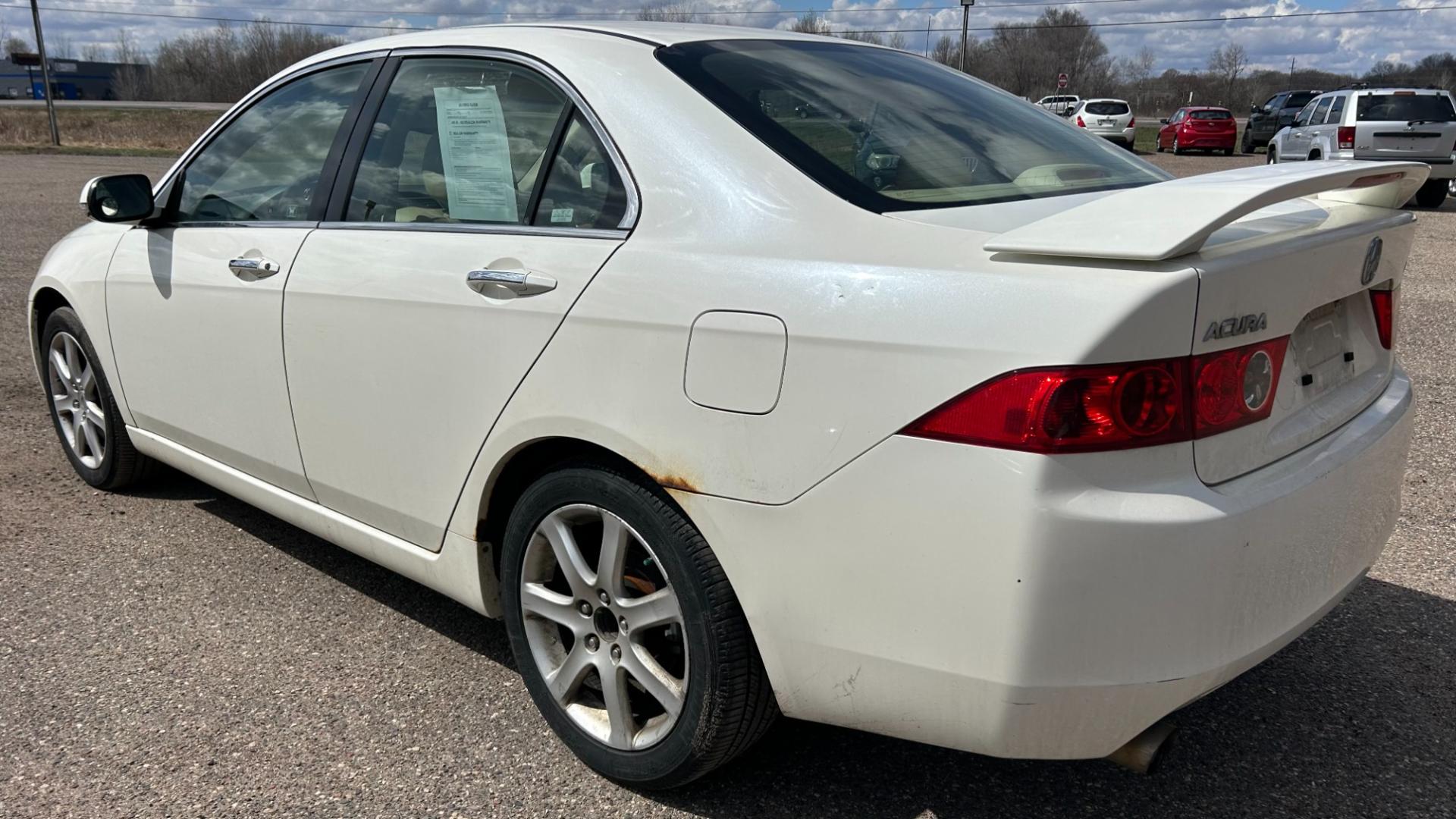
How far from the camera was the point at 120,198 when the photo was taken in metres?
3.61

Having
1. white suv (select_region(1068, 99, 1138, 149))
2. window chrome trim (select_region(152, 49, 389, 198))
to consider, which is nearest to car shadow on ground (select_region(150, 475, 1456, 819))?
window chrome trim (select_region(152, 49, 389, 198))

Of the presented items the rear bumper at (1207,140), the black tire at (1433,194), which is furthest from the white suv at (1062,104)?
the black tire at (1433,194)

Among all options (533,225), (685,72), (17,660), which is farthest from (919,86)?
(17,660)

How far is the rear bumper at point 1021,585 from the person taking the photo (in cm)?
176

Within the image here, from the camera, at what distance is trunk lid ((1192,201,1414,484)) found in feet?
6.03

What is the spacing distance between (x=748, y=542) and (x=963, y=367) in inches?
21.6

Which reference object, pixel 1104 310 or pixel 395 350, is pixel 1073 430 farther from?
pixel 395 350

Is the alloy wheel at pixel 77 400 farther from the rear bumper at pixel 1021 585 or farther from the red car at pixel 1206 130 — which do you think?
the red car at pixel 1206 130

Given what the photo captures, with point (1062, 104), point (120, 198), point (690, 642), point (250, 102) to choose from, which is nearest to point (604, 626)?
point (690, 642)

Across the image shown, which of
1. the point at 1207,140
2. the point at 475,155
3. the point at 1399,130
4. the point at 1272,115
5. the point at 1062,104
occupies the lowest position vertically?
the point at 1207,140

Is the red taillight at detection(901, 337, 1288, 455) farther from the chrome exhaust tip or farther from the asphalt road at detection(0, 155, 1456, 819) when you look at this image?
the chrome exhaust tip

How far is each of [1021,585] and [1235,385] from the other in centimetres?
54

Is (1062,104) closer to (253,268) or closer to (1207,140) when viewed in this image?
(1207,140)

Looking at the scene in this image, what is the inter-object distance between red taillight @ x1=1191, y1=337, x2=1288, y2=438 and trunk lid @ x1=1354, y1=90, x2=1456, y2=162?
1727cm
